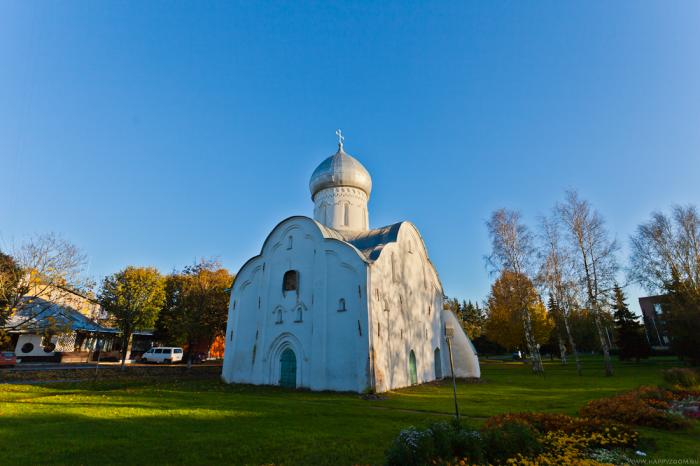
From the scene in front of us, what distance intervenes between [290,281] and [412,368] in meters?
8.43

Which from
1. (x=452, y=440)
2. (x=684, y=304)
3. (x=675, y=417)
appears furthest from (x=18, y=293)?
(x=684, y=304)

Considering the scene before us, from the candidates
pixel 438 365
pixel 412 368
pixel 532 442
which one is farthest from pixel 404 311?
pixel 532 442

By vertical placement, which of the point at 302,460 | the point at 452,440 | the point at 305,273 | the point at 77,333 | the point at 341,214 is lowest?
the point at 302,460

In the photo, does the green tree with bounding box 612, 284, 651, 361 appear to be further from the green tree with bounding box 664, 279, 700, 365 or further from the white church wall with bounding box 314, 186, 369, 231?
the white church wall with bounding box 314, 186, 369, 231

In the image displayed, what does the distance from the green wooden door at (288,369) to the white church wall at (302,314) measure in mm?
341

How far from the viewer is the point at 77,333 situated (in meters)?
32.5

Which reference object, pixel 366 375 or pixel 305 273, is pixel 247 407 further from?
pixel 305 273

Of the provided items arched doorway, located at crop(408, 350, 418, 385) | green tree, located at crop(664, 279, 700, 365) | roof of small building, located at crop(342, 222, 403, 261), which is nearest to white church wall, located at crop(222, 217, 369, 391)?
roof of small building, located at crop(342, 222, 403, 261)

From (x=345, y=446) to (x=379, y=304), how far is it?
419 inches

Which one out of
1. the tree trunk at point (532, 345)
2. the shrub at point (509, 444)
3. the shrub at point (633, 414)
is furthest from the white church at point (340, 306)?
the shrub at point (509, 444)

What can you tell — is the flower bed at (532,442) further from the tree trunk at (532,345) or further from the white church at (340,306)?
the tree trunk at (532,345)

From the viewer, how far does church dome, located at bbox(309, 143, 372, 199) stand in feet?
80.9

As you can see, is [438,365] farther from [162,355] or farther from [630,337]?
[162,355]

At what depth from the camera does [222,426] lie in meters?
8.41
